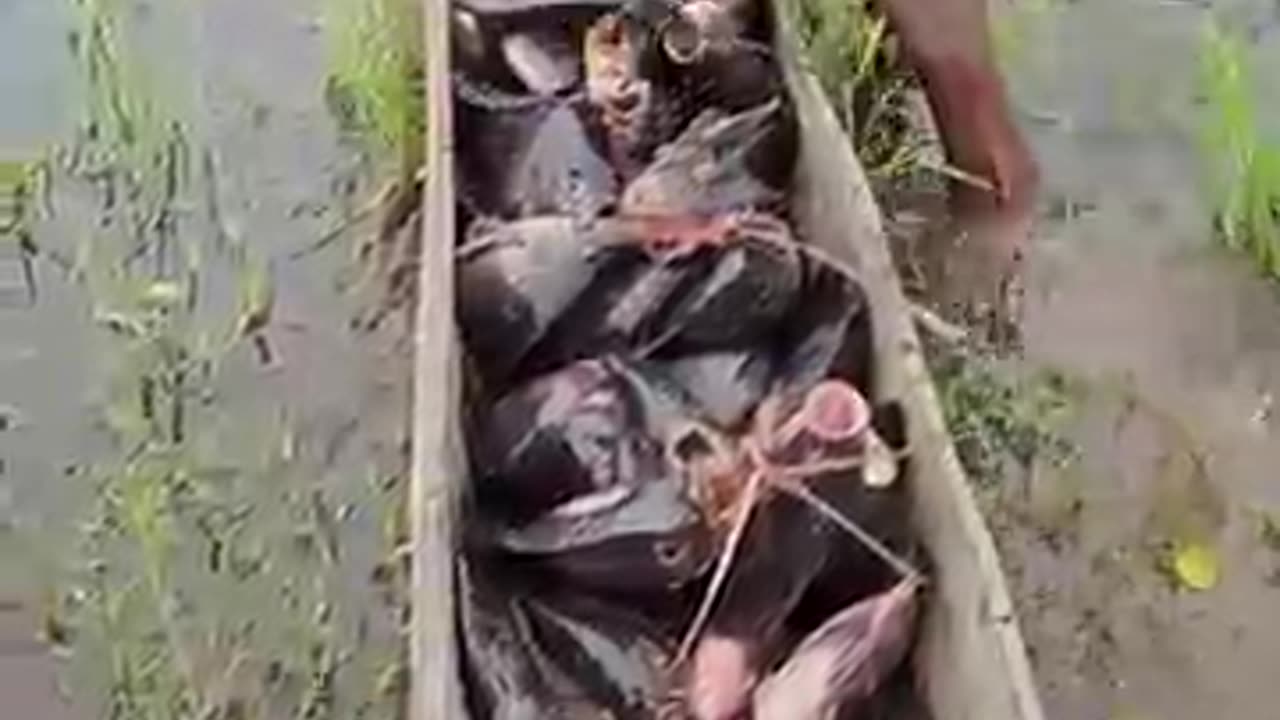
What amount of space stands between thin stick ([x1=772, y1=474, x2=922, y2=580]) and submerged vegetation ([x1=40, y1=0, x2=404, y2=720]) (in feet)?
2.01

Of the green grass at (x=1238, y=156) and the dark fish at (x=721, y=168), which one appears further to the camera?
the green grass at (x=1238, y=156)

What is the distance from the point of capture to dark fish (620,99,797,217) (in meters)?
2.56

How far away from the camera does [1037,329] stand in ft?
10.2

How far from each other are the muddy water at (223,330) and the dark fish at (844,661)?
726 millimetres

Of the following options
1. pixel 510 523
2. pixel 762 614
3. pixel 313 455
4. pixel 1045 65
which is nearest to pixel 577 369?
pixel 510 523

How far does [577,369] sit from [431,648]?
37cm

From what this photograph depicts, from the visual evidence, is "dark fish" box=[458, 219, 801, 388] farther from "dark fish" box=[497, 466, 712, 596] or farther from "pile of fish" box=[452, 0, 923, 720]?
"dark fish" box=[497, 466, 712, 596]

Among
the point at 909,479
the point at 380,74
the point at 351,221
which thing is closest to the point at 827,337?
the point at 909,479

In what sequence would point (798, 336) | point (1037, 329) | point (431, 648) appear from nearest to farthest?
1. point (431, 648)
2. point (798, 336)
3. point (1037, 329)

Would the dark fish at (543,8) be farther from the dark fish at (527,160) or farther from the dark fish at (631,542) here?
the dark fish at (631,542)

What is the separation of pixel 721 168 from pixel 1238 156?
33.7 inches

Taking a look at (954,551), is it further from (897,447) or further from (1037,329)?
(1037,329)

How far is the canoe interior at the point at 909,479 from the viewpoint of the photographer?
76.4 inches

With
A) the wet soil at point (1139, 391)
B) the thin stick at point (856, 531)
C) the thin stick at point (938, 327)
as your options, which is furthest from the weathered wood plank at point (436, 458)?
the wet soil at point (1139, 391)
